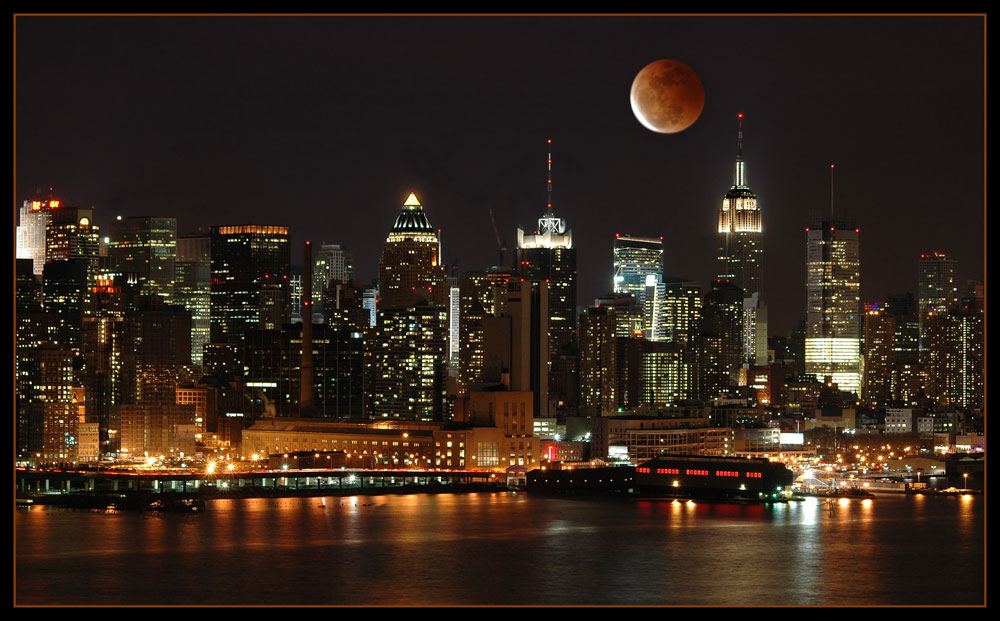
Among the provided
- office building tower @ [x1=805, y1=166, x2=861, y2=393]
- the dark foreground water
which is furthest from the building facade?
the dark foreground water

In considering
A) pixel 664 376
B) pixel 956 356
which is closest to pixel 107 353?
pixel 664 376

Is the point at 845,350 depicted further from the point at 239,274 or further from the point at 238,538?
the point at 238,538

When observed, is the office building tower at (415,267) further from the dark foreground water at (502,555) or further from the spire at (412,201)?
the dark foreground water at (502,555)

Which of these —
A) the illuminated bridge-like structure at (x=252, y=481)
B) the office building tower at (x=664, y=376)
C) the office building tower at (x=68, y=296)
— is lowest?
the illuminated bridge-like structure at (x=252, y=481)

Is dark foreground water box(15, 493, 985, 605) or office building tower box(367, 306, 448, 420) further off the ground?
office building tower box(367, 306, 448, 420)

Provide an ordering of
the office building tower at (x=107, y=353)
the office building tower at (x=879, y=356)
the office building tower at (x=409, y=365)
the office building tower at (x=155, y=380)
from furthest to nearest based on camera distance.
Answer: the office building tower at (x=879, y=356) → the office building tower at (x=409, y=365) → the office building tower at (x=107, y=353) → the office building tower at (x=155, y=380)

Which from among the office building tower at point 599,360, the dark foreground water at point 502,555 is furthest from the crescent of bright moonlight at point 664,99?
the office building tower at point 599,360

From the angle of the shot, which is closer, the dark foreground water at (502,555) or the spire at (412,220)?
the dark foreground water at (502,555)

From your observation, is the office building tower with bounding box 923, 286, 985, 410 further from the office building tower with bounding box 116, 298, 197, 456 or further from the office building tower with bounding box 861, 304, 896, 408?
the office building tower with bounding box 116, 298, 197, 456
